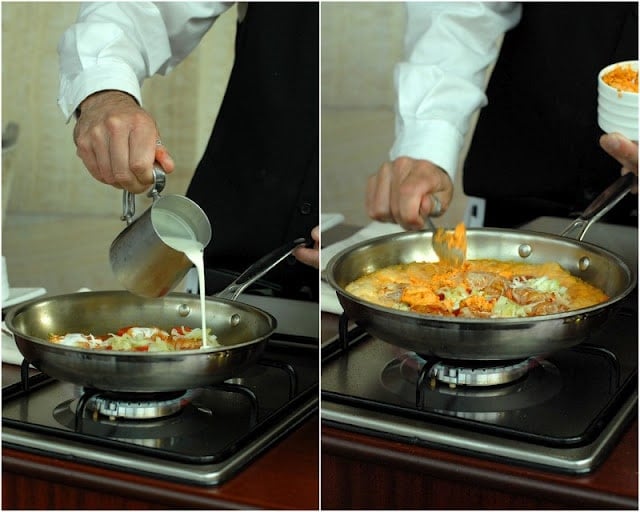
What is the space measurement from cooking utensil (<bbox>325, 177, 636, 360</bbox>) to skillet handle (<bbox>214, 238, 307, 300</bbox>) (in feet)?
0.15

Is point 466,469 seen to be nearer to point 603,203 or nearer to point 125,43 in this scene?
point 603,203

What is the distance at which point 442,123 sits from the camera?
0.98 m

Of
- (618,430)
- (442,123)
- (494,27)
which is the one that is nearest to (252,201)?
(442,123)

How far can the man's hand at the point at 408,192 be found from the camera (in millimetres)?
972

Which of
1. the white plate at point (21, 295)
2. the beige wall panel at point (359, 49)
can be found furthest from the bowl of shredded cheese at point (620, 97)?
the white plate at point (21, 295)

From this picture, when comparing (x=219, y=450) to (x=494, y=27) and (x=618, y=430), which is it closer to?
(x=618, y=430)

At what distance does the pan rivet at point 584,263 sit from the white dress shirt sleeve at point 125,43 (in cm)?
47

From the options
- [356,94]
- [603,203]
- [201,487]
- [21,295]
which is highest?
[356,94]

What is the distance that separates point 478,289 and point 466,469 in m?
0.18

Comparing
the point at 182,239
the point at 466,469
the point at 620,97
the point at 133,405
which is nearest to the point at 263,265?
the point at 182,239

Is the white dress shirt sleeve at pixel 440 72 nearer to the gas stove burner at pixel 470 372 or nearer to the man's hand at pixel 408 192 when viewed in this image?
the man's hand at pixel 408 192

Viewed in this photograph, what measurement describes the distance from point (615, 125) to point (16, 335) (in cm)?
67

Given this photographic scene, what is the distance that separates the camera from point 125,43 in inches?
39.7

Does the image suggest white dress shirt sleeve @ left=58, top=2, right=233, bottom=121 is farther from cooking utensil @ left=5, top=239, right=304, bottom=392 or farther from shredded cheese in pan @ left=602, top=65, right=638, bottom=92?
shredded cheese in pan @ left=602, top=65, right=638, bottom=92
